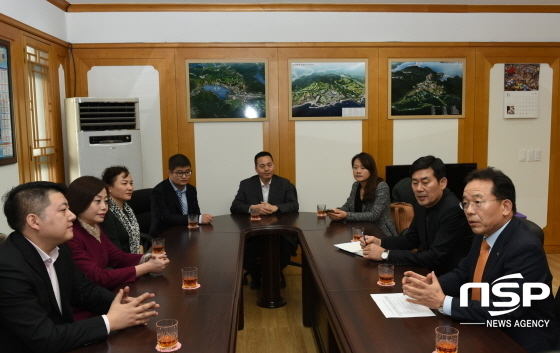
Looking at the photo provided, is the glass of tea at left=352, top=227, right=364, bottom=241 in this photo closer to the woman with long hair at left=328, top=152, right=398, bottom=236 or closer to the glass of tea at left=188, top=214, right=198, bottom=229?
the woman with long hair at left=328, top=152, right=398, bottom=236

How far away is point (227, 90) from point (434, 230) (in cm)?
314

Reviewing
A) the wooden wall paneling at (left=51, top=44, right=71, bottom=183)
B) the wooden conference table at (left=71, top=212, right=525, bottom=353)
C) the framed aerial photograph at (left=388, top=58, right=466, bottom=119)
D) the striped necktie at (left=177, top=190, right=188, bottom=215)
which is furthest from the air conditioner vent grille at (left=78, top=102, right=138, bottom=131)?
the framed aerial photograph at (left=388, top=58, right=466, bottom=119)

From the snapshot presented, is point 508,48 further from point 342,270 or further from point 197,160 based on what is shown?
point 342,270

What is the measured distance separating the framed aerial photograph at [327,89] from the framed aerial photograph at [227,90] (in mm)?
344

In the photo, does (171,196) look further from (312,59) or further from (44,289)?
(44,289)

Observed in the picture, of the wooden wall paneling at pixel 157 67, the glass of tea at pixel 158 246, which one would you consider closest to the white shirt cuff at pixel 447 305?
the glass of tea at pixel 158 246

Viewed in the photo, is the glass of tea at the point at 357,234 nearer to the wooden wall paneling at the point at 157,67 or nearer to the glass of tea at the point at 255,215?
the glass of tea at the point at 255,215

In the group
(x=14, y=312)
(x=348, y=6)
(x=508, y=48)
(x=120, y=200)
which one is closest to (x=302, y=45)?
(x=348, y=6)

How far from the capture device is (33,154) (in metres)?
4.38

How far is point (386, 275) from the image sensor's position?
2.45 m

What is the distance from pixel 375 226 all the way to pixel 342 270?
132 centimetres

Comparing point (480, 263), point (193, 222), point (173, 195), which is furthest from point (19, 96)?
point (480, 263)

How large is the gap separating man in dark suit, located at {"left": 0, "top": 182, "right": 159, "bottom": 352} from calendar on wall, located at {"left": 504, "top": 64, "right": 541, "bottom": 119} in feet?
16.2

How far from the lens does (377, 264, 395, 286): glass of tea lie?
8.01 feet
